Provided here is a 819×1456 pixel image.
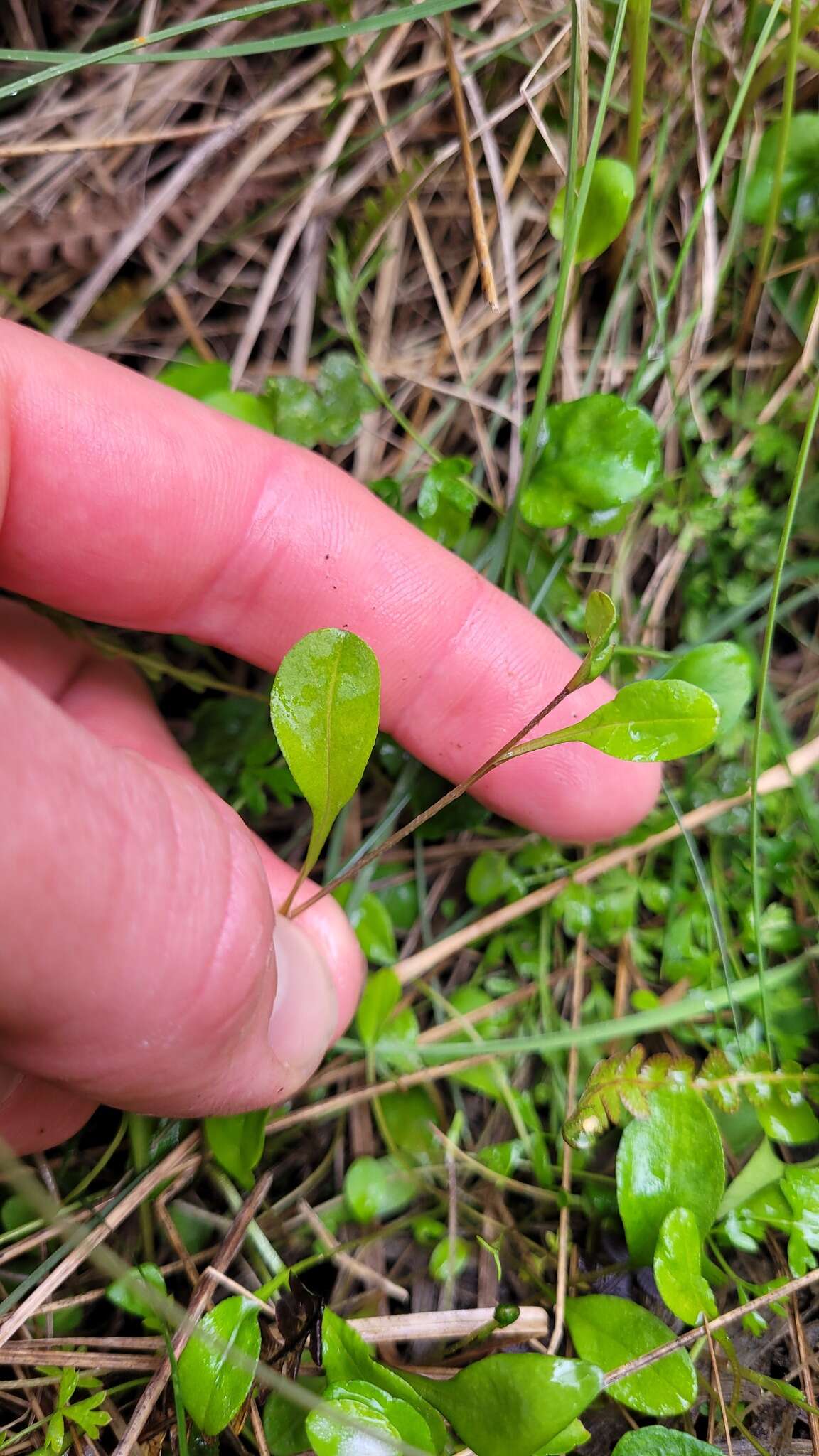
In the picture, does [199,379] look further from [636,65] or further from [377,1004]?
[377,1004]

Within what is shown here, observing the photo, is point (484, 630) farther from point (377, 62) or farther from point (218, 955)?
point (377, 62)

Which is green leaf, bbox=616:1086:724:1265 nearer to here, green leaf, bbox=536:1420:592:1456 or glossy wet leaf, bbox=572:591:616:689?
green leaf, bbox=536:1420:592:1456

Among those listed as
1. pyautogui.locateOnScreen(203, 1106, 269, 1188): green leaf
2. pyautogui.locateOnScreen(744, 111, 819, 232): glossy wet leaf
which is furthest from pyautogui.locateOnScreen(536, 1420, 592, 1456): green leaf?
pyautogui.locateOnScreen(744, 111, 819, 232): glossy wet leaf

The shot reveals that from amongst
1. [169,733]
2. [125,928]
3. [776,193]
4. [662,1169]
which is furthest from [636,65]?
[662,1169]

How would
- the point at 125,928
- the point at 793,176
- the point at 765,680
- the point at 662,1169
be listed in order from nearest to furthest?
1. the point at 125,928
2. the point at 662,1169
3. the point at 765,680
4. the point at 793,176

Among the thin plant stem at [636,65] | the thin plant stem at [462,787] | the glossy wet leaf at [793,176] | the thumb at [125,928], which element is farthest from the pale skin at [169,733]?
the glossy wet leaf at [793,176]

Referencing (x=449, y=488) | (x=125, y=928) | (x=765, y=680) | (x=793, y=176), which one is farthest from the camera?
(x=793, y=176)

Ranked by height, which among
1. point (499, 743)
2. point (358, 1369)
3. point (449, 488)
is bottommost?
point (358, 1369)

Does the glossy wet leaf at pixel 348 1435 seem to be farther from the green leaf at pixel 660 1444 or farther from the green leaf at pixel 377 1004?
the green leaf at pixel 377 1004
